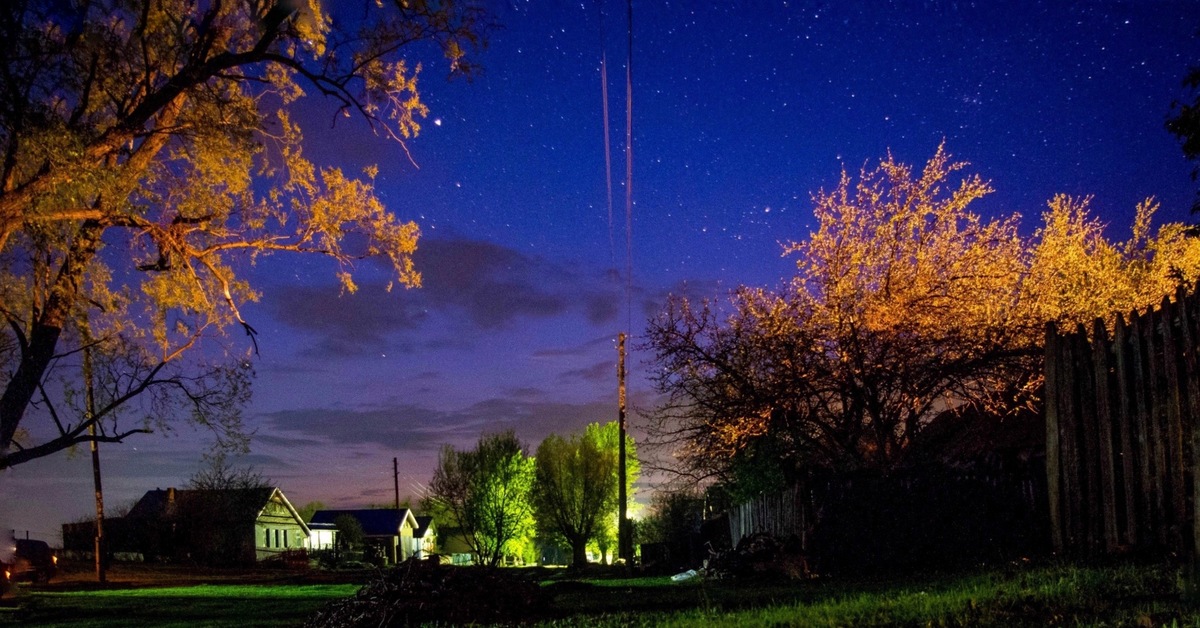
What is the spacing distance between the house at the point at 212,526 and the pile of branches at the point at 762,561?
44.5 m

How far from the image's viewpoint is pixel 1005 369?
48.7 feet

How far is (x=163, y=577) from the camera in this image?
37.1m

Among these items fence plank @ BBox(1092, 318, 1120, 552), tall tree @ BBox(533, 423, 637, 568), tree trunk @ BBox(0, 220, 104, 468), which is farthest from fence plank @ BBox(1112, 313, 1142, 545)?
tall tree @ BBox(533, 423, 637, 568)

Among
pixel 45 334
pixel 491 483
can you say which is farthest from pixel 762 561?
pixel 491 483

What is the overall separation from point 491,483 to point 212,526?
17.8 m

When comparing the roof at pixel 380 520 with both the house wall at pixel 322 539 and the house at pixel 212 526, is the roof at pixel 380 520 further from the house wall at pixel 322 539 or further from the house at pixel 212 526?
the house at pixel 212 526

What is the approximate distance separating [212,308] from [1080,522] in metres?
15.1

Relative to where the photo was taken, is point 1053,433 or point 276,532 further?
point 276,532

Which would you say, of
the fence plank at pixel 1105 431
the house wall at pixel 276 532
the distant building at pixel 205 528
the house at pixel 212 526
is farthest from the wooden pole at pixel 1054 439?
the house wall at pixel 276 532

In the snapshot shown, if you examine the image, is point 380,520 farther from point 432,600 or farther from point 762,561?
point 432,600

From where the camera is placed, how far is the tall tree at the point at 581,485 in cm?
6150

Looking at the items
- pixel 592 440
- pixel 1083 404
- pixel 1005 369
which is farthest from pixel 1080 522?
pixel 592 440

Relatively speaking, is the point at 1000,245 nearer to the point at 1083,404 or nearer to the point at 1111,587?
the point at 1083,404

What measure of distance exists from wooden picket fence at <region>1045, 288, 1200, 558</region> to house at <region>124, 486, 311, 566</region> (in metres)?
50.2
